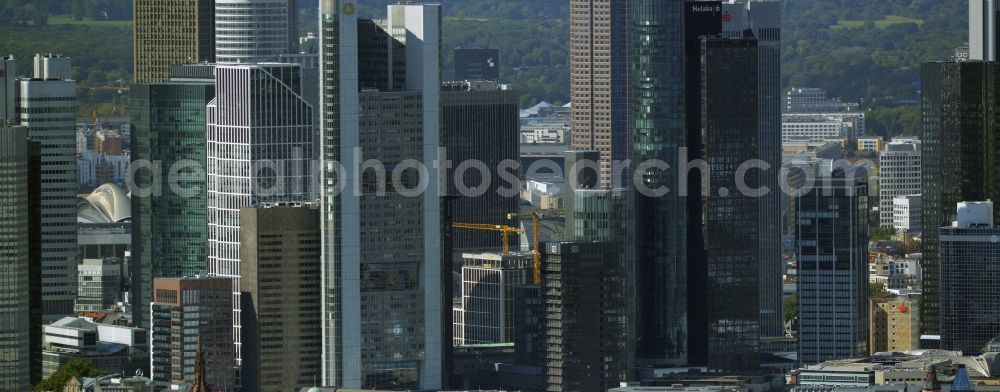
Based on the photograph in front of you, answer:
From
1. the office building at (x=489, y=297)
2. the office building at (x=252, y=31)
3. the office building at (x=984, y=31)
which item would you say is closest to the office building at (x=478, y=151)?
the office building at (x=252, y=31)

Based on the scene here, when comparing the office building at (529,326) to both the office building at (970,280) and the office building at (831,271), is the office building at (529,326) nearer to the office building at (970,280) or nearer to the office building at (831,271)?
the office building at (831,271)

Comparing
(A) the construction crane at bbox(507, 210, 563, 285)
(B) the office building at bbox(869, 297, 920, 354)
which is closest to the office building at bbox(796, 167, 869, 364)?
(B) the office building at bbox(869, 297, 920, 354)

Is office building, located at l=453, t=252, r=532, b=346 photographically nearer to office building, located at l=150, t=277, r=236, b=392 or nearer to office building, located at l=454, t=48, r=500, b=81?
office building, located at l=150, t=277, r=236, b=392

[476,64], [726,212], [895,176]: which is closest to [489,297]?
[726,212]

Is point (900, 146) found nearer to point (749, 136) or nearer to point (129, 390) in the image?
point (749, 136)

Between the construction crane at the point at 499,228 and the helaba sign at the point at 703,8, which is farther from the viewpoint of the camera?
the construction crane at the point at 499,228

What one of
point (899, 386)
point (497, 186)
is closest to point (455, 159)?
point (497, 186)
